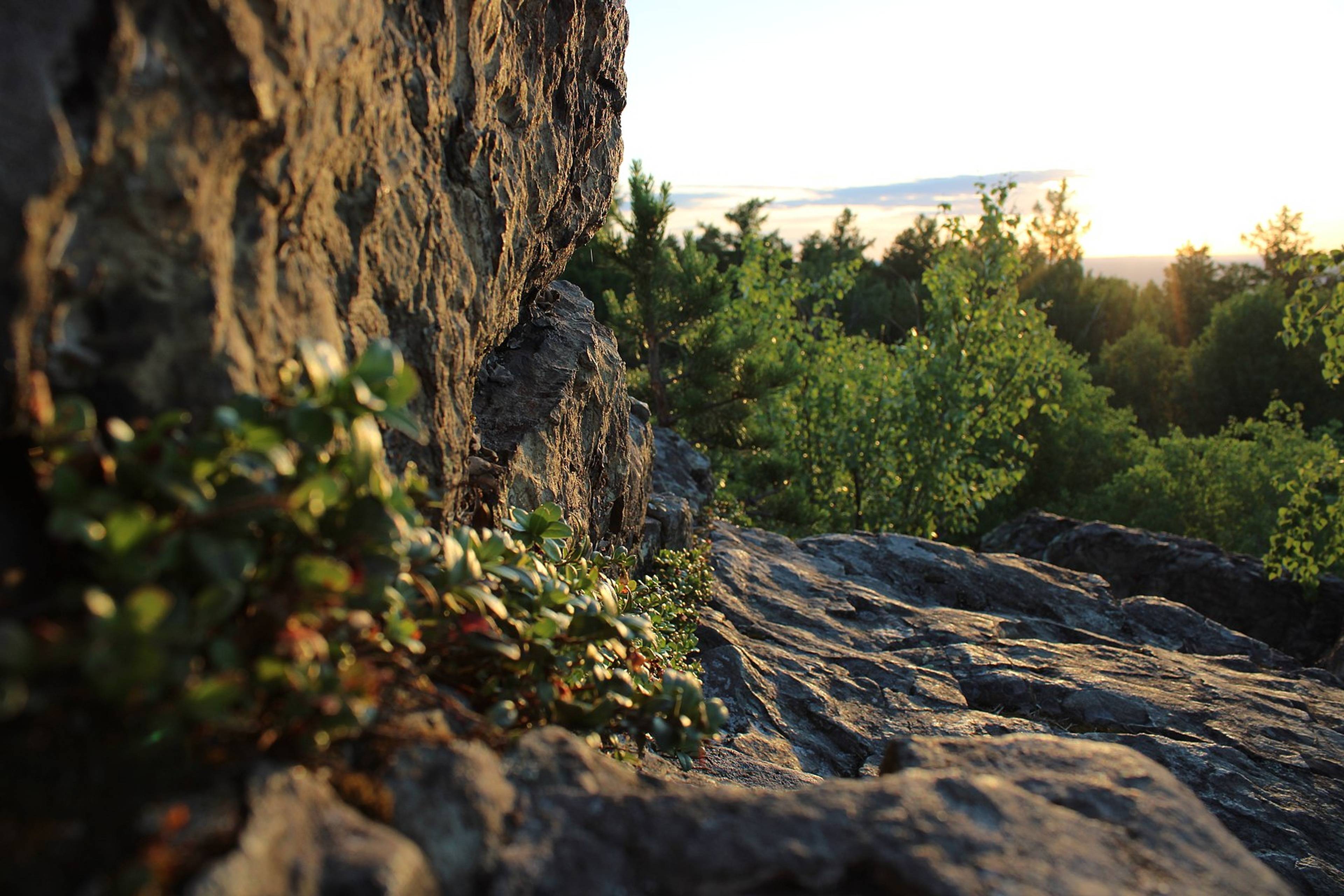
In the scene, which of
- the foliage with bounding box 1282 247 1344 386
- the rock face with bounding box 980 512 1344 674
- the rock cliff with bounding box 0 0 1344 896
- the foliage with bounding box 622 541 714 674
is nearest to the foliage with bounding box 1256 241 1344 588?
the foliage with bounding box 1282 247 1344 386

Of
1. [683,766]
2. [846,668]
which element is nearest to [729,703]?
[846,668]

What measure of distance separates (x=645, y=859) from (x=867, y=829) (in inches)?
19.7

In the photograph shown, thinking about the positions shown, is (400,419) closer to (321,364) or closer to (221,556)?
(321,364)

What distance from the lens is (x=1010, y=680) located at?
6258mm

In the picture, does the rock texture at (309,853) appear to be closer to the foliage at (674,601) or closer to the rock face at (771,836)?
the rock face at (771,836)

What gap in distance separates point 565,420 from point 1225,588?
1091cm

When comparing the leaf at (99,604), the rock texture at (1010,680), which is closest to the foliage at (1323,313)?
→ the rock texture at (1010,680)

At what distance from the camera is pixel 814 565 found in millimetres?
9016

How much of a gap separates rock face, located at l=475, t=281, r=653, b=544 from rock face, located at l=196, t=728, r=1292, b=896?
202cm

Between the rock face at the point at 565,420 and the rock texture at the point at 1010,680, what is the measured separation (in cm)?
119

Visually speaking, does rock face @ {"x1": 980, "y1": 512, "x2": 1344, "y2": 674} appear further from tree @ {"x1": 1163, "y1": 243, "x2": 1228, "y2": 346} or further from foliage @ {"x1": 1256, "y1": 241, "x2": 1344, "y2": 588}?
tree @ {"x1": 1163, "y1": 243, "x2": 1228, "y2": 346}

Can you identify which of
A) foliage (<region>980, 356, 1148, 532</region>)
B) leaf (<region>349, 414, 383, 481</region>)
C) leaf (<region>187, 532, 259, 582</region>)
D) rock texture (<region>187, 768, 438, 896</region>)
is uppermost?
leaf (<region>349, 414, 383, 481</region>)

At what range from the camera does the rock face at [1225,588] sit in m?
11.8

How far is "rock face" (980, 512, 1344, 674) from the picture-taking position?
11828 millimetres
